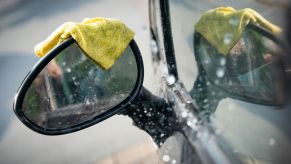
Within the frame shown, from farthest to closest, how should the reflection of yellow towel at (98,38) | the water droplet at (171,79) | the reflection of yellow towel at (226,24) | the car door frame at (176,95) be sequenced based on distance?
the water droplet at (171,79), the reflection of yellow towel at (98,38), the car door frame at (176,95), the reflection of yellow towel at (226,24)

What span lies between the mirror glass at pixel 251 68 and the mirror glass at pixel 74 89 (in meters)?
0.57

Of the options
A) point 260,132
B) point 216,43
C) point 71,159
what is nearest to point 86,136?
point 71,159

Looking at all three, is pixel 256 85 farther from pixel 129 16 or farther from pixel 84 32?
pixel 129 16

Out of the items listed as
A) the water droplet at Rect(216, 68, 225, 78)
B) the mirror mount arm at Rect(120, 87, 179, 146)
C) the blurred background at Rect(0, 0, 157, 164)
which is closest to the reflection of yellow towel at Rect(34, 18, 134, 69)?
the mirror mount arm at Rect(120, 87, 179, 146)

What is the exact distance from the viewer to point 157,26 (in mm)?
2861

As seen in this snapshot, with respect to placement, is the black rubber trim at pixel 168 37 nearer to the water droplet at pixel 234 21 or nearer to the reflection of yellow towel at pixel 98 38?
the reflection of yellow towel at pixel 98 38

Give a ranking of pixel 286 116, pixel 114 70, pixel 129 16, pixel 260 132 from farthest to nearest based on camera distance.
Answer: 1. pixel 129 16
2. pixel 114 70
3. pixel 260 132
4. pixel 286 116

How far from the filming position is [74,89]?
6.83ft

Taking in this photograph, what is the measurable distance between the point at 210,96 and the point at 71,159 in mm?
2586

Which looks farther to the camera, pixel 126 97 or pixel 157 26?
pixel 157 26

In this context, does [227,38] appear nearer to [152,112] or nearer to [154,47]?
[152,112]

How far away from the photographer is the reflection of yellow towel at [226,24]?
4.39 ft

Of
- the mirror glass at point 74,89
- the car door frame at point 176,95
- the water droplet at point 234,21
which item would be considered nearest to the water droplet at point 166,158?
the car door frame at point 176,95

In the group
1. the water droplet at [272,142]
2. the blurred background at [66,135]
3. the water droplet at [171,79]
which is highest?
the water droplet at [272,142]
